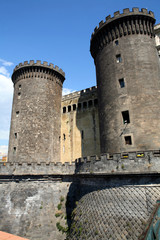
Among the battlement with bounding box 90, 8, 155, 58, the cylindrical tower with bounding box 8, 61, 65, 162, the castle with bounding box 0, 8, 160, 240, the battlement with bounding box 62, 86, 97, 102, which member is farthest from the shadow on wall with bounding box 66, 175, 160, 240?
the battlement with bounding box 62, 86, 97, 102

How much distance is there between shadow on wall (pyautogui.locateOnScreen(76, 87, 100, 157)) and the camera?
22562 mm

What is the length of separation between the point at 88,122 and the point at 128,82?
9455 millimetres

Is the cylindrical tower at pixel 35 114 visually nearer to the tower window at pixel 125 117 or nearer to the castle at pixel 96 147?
the castle at pixel 96 147

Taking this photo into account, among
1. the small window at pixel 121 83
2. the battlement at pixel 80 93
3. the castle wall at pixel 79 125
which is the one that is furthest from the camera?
the battlement at pixel 80 93

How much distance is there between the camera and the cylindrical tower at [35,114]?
21.8 metres

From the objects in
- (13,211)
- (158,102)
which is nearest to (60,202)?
(13,211)

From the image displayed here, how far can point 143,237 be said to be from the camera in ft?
12.4

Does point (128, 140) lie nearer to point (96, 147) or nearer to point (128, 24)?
point (96, 147)

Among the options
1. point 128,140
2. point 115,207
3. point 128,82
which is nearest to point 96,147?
point 128,140

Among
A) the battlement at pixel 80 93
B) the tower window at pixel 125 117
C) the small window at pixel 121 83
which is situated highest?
the battlement at pixel 80 93

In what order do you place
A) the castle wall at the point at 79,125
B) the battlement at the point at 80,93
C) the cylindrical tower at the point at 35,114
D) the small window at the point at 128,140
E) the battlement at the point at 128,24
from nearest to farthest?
the small window at the point at 128,140
the battlement at the point at 128,24
the cylindrical tower at the point at 35,114
the castle wall at the point at 79,125
the battlement at the point at 80,93

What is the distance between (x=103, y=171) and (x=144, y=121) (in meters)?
5.68

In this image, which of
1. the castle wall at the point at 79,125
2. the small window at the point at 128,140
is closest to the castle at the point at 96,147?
the small window at the point at 128,140

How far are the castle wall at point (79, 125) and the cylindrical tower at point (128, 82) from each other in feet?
19.9
